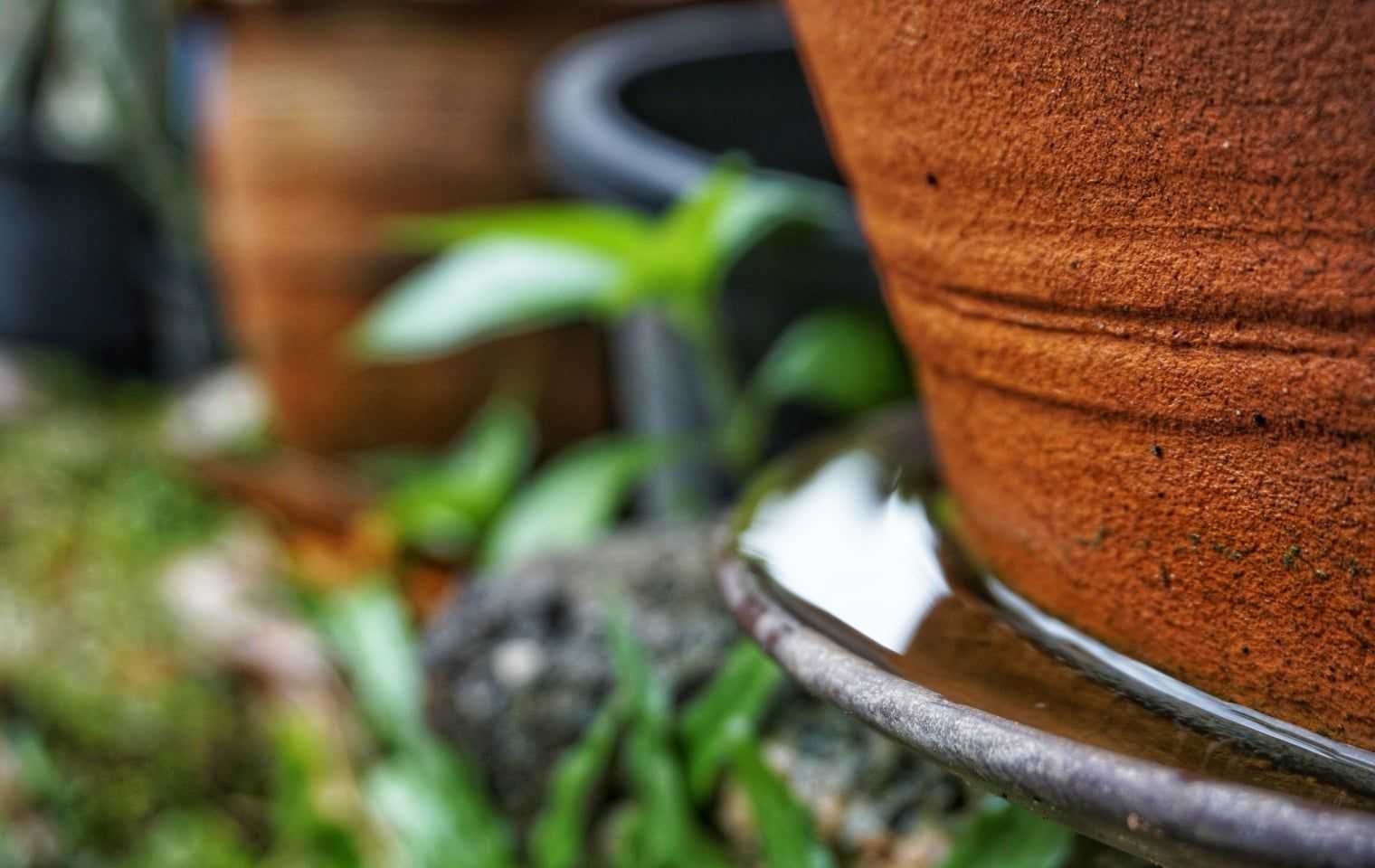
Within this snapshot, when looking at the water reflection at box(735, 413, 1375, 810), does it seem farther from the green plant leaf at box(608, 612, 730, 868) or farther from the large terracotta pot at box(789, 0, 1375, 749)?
the green plant leaf at box(608, 612, 730, 868)

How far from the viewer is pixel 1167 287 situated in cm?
37

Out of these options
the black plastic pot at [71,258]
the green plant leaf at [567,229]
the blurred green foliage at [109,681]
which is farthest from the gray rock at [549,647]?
the black plastic pot at [71,258]

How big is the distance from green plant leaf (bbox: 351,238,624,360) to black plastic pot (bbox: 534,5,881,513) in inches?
3.1

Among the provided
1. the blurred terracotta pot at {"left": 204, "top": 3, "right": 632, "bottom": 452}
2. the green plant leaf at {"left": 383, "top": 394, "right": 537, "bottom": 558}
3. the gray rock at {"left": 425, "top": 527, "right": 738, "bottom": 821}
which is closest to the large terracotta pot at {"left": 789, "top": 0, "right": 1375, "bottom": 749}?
the gray rock at {"left": 425, "top": 527, "right": 738, "bottom": 821}

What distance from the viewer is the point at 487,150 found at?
1.62 meters

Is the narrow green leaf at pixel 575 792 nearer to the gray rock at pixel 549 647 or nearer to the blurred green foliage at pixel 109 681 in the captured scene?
the gray rock at pixel 549 647

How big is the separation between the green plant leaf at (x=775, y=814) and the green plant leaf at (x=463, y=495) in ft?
2.58

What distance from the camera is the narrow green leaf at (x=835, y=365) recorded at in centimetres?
100

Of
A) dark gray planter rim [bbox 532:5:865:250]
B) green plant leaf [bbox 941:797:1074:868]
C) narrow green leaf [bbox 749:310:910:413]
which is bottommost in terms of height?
narrow green leaf [bbox 749:310:910:413]

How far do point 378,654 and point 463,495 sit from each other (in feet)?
0.78

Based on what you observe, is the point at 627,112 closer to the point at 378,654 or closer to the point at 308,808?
the point at 378,654

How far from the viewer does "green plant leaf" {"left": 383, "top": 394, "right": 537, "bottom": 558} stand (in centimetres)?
136

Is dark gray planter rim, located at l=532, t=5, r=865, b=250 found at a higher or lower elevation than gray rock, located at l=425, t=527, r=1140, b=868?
higher

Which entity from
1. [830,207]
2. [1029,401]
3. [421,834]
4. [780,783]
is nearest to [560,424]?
[830,207]
